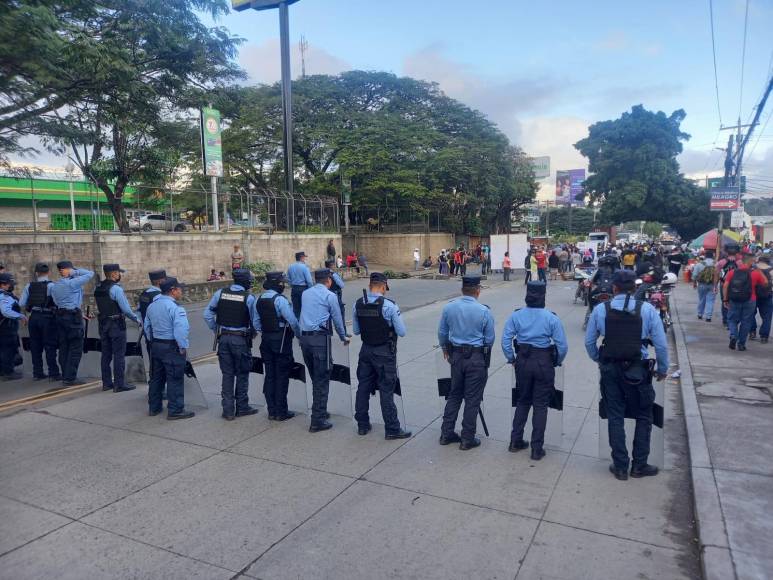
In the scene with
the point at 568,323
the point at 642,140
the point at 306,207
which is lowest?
the point at 568,323

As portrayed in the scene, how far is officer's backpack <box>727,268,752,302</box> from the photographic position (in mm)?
9352

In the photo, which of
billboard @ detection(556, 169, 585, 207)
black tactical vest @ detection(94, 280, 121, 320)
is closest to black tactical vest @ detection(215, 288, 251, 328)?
black tactical vest @ detection(94, 280, 121, 320)

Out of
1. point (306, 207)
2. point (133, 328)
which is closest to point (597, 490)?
point (133, 328)

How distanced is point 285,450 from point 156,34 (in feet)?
28.7

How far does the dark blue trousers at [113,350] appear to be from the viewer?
7303 millimetres

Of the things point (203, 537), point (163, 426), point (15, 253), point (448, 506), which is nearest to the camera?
point (203, 537)

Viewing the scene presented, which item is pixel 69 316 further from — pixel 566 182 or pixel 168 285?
pixel 566 182

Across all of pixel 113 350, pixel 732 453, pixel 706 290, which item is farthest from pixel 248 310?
pixel 706 290

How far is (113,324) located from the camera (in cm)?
729

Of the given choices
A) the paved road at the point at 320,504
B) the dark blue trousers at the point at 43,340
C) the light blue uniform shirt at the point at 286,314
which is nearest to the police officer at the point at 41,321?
the dark blue trousers at the point at 43,340

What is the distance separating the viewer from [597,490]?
4.46 meters

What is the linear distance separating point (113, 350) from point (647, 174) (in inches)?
1586

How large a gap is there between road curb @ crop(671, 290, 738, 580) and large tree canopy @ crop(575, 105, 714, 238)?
37.2 metres

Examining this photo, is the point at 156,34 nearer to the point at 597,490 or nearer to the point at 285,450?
the point at 285,450
